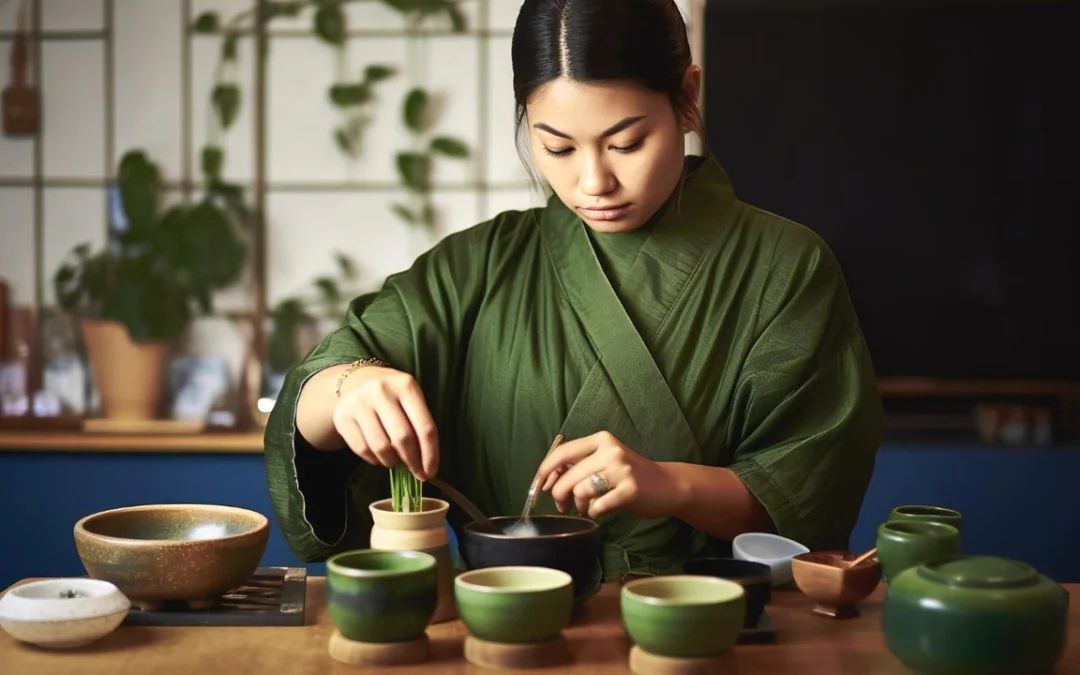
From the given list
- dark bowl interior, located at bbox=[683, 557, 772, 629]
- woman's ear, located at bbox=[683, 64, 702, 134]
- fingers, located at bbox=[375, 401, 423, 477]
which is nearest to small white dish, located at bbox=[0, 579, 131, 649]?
fingers, located at bbox=[375, 401, 423, 477]

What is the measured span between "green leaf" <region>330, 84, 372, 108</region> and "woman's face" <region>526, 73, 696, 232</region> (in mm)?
2055

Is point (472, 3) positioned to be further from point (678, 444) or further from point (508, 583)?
point (508, 583)

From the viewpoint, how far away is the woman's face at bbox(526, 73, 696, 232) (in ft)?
4.99

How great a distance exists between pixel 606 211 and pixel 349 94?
2143 mm

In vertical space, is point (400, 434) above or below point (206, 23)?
below

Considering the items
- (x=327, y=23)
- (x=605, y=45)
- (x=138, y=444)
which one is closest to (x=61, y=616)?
(x=605, y=45)

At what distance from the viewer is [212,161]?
3539mm

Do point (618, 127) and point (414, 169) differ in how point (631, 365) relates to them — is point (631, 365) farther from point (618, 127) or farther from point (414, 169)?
point (414, 169)

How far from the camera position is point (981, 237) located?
3367 millimetres

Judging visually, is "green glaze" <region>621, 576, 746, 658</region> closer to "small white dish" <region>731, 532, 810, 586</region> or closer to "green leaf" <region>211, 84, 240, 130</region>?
"small white dish" <region>731, 532, 810, 586</region>

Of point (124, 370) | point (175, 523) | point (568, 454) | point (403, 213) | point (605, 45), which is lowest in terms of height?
point (124, 370)

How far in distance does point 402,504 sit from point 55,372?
8.59 ft

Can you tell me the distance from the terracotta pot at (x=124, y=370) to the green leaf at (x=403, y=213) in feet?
2.60

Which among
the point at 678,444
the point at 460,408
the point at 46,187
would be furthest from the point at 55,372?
the point at 678,444
